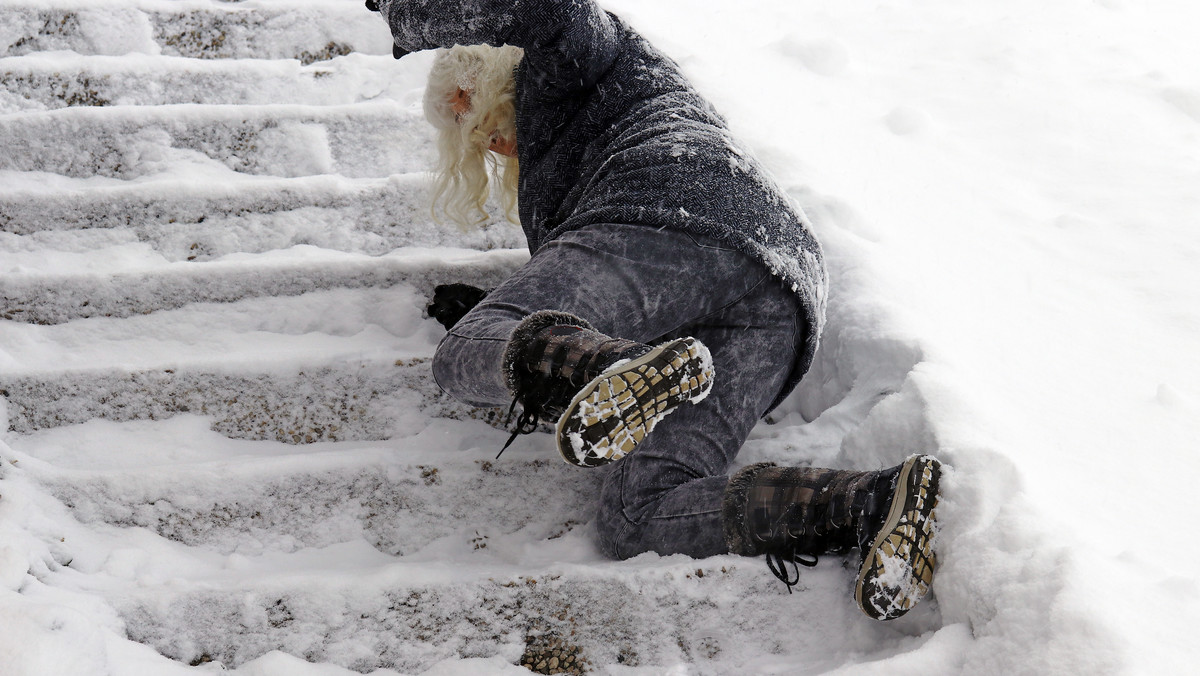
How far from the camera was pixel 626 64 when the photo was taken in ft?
4.92

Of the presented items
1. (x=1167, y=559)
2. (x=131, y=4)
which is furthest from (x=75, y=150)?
(x=1167, y=559)

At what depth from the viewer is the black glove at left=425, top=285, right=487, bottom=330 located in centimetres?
169

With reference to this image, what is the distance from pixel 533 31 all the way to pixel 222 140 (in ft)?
3.27

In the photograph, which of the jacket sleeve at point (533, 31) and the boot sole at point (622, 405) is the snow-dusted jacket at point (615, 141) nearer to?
the jacket sleeve at point (533, 31)

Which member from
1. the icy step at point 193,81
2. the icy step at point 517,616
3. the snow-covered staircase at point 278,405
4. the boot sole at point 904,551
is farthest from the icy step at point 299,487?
the icy step at point 193,81

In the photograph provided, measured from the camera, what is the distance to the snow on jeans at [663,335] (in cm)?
123

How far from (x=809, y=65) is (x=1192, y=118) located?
1.05m

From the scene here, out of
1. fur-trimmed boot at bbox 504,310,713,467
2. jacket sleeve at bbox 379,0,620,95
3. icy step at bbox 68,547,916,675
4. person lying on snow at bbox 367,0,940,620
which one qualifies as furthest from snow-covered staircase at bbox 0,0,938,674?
jacket sleeve at bbox 379,0,620,95

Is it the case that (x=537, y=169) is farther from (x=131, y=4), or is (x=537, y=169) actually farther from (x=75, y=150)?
(x=131, y=4)

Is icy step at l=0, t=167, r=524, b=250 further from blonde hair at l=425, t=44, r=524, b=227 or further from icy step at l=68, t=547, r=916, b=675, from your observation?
icy step at l=68, t=547, r=916, b=675

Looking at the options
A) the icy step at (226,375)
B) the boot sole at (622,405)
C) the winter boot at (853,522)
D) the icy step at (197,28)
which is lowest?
the icy step at (226,375)

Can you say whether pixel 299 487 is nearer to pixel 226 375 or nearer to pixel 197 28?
pixel 226 375

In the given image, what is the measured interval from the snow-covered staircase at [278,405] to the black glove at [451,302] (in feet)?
0.11

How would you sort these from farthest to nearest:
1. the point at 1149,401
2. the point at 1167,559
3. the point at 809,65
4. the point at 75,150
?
the point at 809,65 → the point at 75,150 → the point at 1149,401 → the point at 1167,559
